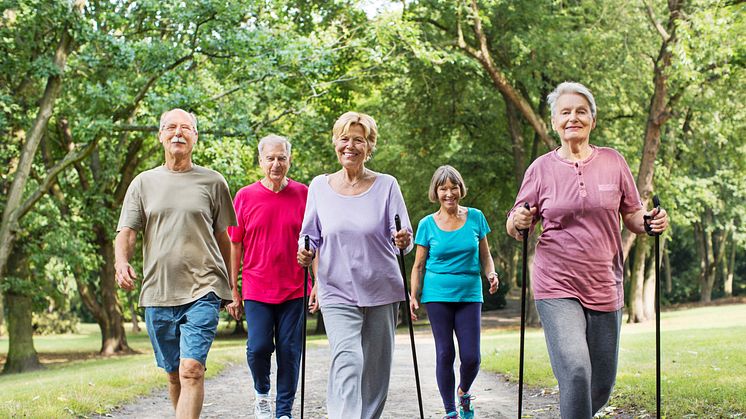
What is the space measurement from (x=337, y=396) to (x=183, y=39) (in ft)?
51.1

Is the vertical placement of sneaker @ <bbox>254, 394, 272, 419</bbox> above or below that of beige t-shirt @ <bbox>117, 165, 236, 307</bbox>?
below

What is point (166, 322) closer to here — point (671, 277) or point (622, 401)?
point (622, 401)

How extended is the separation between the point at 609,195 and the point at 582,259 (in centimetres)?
40

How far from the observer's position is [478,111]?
30.3m

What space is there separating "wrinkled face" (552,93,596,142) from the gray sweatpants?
1.48 m

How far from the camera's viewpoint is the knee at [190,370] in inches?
233

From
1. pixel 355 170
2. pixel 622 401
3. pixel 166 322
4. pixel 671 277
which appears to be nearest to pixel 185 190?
pixel 166 322

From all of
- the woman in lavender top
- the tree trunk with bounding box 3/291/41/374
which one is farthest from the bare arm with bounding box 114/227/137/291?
the tree trunk with bounding box 3/291/41/374

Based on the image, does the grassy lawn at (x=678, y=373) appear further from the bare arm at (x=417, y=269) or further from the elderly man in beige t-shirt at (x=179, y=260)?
the elderly man in beige t-shirt at (x=179, y=260)

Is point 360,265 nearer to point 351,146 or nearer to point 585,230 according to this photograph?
point 351,146

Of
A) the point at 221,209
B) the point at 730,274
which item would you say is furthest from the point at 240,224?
the point at 730,274

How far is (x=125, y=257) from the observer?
613cm

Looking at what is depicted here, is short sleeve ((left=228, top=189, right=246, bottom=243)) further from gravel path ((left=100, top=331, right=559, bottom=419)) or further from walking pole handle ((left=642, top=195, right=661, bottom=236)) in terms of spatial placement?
walking pole handle ((left=642, top=195, right=661, bottom=236))

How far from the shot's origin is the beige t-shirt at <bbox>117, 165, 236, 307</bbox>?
6066 mm
